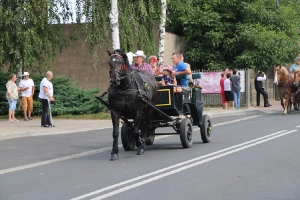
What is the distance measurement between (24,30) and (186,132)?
45.9ft

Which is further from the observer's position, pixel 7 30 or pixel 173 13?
pixel 173 13

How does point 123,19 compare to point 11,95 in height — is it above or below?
above

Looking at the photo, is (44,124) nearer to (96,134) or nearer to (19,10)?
(96,134)

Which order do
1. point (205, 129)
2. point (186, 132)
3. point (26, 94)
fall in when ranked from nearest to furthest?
point (186, 132)
point (205, 129)
point (26, 94)

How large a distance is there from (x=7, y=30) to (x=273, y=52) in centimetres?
1606

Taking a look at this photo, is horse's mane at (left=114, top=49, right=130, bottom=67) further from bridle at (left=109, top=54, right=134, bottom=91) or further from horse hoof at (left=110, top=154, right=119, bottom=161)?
horse hoof at (left=110, top=154, right=119, bottom=161)

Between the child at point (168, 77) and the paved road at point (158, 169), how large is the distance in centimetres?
147

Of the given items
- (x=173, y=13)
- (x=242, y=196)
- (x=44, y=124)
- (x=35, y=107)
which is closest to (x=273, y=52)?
(x=173, y=13)

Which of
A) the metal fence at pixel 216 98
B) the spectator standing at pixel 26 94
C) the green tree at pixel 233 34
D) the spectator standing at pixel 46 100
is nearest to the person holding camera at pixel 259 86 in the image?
the metal fence at pixel 216 98

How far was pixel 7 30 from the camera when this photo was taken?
27391mm

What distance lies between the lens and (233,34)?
3862cm

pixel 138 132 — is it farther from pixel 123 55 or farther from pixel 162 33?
pixel 162 33

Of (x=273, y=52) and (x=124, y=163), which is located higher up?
(x=273, y=52)

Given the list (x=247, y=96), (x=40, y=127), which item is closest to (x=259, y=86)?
(x=247, y=96)
